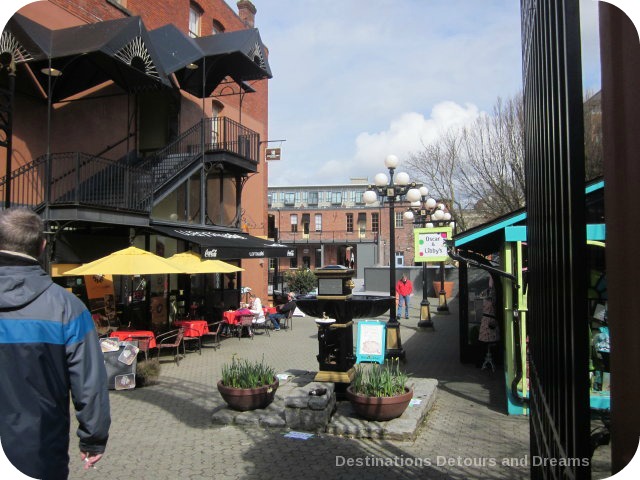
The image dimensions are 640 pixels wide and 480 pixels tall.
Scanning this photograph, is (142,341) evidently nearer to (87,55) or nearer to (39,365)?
(87,55)

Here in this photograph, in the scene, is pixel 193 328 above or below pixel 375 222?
below

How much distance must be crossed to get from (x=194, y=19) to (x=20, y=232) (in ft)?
65.8

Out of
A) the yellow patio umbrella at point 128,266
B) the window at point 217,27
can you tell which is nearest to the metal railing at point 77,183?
the yellow patio umbrella at point 128,266

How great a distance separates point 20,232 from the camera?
2859mm

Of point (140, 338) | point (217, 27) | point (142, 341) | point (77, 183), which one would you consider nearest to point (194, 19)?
point (217, 27)

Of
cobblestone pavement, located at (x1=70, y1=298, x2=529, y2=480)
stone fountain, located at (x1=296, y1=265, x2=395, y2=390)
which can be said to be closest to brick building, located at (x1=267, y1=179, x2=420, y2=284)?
cobblestone pavement, located at (x1=70, y1=298, x2=529, y2=480)

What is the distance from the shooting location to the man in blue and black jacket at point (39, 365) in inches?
103

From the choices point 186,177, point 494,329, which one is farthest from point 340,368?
point 186,177

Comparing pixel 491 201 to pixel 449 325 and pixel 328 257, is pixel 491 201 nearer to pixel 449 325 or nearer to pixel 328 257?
pixel 449 325

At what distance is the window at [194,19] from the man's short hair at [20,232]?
19.1 metres

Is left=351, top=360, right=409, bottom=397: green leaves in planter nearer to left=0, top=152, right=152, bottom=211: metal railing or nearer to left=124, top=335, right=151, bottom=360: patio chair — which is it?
left=124, top=335, right=151, bottom=360: patio chair

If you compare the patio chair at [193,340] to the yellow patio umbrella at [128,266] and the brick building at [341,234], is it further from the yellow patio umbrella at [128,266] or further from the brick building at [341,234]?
the brick building at [341,234]

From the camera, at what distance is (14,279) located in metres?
2.73

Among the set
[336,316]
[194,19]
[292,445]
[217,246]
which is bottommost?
[292,445]
